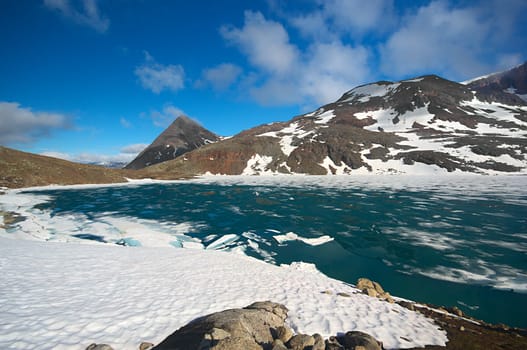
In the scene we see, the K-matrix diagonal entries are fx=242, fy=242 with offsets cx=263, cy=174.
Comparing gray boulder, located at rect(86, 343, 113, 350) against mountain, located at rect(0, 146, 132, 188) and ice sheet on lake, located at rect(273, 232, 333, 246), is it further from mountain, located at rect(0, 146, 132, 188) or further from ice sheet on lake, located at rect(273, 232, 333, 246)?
mountain, located at rect(0, 146, 132, 188)

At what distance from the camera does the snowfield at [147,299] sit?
5816mm

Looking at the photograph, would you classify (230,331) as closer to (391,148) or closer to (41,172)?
(41,172)

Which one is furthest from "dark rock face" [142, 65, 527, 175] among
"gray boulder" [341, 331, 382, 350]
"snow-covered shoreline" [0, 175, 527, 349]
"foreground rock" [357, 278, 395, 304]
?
"gray boulder" [341, 331, 382, 350]

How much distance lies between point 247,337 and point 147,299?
13.5 ft

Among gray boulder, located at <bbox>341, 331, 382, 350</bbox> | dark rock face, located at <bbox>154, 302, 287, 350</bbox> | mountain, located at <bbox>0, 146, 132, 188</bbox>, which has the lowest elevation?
gray boulder, located at <bbox>341, 331, 382, 350</bbox>

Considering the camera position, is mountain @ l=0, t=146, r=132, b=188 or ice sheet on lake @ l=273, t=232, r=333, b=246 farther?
mountain @ l=0, t=146, r=132, b=188

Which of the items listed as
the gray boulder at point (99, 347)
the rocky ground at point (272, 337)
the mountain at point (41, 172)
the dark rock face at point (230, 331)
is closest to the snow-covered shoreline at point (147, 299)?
the gray boulder at point (99, 347)

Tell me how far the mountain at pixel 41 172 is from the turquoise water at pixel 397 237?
94.6 ft

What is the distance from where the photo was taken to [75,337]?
548cm

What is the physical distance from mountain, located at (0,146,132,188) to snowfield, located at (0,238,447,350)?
52.8 meters

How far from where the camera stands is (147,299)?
7.68 m

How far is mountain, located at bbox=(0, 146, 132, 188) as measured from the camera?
49.8 m

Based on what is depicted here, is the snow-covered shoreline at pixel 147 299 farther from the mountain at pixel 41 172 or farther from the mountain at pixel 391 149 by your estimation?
the mountain at pixel 391 149

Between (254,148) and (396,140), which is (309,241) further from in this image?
(396,140)
